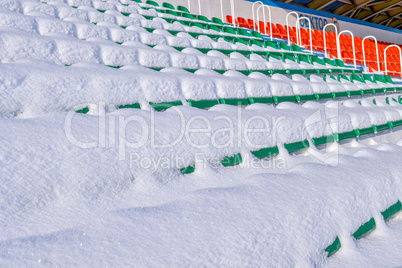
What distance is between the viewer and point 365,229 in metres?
0.67

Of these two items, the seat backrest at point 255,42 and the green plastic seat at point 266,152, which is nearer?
the green plastic seat at point 266,152

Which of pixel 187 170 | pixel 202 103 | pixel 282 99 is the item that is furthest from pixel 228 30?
→ pixel 187 170

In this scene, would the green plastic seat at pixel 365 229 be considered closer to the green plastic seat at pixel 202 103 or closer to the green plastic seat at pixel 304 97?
the green plastic seat at pixel 202 103

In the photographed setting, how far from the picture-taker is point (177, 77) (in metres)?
1.14

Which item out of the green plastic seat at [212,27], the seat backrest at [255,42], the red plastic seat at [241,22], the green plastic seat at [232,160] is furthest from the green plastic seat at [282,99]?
the red plastic seat at [241,22]

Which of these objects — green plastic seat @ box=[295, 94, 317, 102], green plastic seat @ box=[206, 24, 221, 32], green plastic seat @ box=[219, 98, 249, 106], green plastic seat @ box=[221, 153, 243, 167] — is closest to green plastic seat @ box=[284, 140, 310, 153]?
green plastic seat @ box=[221, 153, 243, 167]

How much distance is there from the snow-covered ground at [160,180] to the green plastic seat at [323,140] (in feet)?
0.05

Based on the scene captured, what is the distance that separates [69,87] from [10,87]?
5.5 inches

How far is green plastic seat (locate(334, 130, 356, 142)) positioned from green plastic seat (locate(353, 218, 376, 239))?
57cm

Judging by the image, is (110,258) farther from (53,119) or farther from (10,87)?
(10,87)

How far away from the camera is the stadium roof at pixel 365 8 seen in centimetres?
848

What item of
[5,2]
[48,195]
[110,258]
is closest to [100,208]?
[48,195]

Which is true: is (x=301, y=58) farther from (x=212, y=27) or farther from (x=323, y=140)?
(x=323, y=140)

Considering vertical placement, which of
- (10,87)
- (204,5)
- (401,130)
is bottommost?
(401,130)
